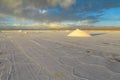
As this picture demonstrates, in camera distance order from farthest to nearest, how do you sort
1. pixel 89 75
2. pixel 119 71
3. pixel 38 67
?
pixel 38 67 < pixel 119 71 < pixel 89 75

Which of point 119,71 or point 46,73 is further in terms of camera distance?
point 119,71

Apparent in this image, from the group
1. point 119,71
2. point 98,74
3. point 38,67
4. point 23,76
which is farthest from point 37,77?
point 119,71

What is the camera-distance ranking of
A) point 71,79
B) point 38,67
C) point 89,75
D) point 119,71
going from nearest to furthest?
point 71,79
point 89,75
point 119,71
point 38,67

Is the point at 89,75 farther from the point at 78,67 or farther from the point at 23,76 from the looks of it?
the point at 23,76

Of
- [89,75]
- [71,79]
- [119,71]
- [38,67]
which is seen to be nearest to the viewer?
[71,79]

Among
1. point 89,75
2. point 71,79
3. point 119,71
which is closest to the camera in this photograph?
point 71,79

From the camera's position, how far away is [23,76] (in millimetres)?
6348

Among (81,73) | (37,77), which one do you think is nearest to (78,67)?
(81,73)

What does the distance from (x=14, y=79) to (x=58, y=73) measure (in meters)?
1.55

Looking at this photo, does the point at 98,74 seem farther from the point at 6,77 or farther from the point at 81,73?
the point at 6,77

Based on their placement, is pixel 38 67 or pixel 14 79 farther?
pixel 38 67

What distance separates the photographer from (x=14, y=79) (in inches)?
235

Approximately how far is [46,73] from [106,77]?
78.9 inches

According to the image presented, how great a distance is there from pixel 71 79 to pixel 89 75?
84 centimetres
